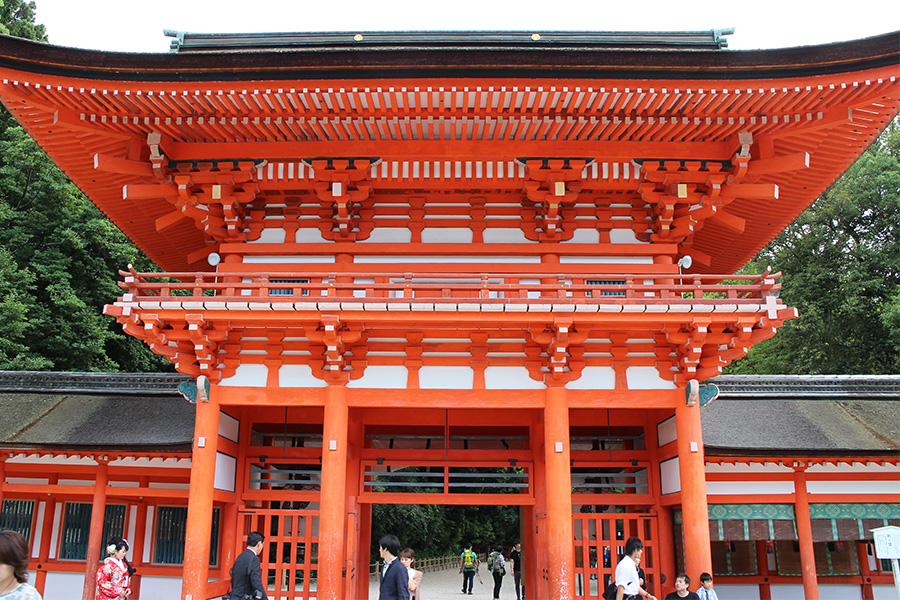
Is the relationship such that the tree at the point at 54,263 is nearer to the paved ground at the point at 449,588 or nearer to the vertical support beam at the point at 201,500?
the paved ground at the point at 449,588

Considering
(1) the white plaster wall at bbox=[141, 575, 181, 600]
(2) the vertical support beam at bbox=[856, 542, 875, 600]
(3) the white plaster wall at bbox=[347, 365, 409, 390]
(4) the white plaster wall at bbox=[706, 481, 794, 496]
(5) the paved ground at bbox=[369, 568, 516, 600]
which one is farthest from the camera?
(5) the paved ground at bbox=[369, 568, 516, 600]

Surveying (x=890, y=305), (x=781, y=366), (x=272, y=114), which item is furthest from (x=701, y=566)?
(x=781, y=366)

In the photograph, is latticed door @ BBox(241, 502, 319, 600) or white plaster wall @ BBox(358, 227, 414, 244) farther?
latticed door @ BBox(241, 502, 319, 600)

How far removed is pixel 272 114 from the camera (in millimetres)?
9641

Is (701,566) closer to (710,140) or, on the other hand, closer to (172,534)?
(710,140)

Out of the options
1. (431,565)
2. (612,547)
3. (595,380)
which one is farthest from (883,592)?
(431,565)

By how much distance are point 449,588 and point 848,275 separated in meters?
18.0

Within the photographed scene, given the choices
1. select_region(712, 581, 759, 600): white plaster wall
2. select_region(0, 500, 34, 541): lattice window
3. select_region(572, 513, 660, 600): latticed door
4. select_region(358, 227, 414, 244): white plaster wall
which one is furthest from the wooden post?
select_region(712, 581, 759, 600): white plaster wall

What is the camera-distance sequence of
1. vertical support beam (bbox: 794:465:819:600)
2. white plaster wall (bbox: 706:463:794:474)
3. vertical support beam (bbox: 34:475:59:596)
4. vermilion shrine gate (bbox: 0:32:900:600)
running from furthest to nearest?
vertical support beam (bbox: 34:475:59:596)
white plaster wall (bbox: 706:463:794:474)
vertical support beam (bbox: 794:465:819:600)
vermilion shrine gate (bbox: 0:32:900:600)

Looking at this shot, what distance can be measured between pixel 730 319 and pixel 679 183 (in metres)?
2.30

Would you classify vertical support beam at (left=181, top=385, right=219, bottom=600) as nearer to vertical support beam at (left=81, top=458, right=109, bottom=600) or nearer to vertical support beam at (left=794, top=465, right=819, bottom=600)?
vertical support beam at (left=81, top=458, right=109, bottom=600)

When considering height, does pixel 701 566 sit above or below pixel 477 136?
below

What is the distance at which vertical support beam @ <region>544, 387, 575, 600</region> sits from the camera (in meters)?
9.21

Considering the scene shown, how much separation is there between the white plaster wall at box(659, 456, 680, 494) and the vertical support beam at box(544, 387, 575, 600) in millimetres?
1984
